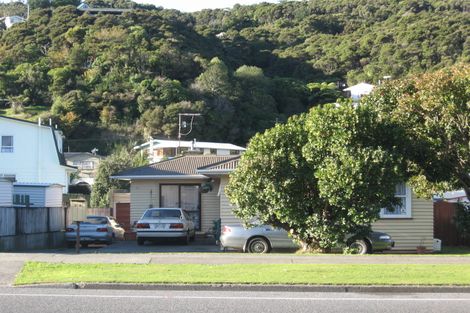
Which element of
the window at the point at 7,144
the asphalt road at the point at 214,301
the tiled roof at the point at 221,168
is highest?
the window at the point at 7,144

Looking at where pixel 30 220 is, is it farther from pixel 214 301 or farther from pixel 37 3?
pixel 37 3

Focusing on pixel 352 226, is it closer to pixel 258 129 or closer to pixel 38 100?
pixel 258 129

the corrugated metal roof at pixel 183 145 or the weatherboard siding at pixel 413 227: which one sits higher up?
the corrugated metal roof at pixel 183 145

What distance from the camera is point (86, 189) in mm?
67750

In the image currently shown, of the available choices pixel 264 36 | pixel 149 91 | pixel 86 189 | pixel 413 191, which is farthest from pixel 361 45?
pixel 413 191

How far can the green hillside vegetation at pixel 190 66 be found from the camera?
7925 centimetres

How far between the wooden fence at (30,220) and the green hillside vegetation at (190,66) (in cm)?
5013

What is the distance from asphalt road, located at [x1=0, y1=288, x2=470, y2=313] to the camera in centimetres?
1036

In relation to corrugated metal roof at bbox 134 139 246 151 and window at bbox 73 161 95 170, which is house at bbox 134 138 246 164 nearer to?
corrugated metal roof at bbox 134 139 246 151

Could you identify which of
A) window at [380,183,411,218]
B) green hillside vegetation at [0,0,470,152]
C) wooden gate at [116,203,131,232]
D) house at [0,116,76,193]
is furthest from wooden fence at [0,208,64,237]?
green hillside vegetation at [0,0,470,152]

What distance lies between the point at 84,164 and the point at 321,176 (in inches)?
2196

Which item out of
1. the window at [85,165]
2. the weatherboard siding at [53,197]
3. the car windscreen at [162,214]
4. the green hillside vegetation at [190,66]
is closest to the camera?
the car windscreen at [162,214]

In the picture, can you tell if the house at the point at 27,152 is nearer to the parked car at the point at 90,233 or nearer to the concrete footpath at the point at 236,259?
the parked car at the point at 90,233

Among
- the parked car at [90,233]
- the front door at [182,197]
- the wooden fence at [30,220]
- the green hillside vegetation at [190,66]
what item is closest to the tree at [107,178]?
the front door at [182,197]
